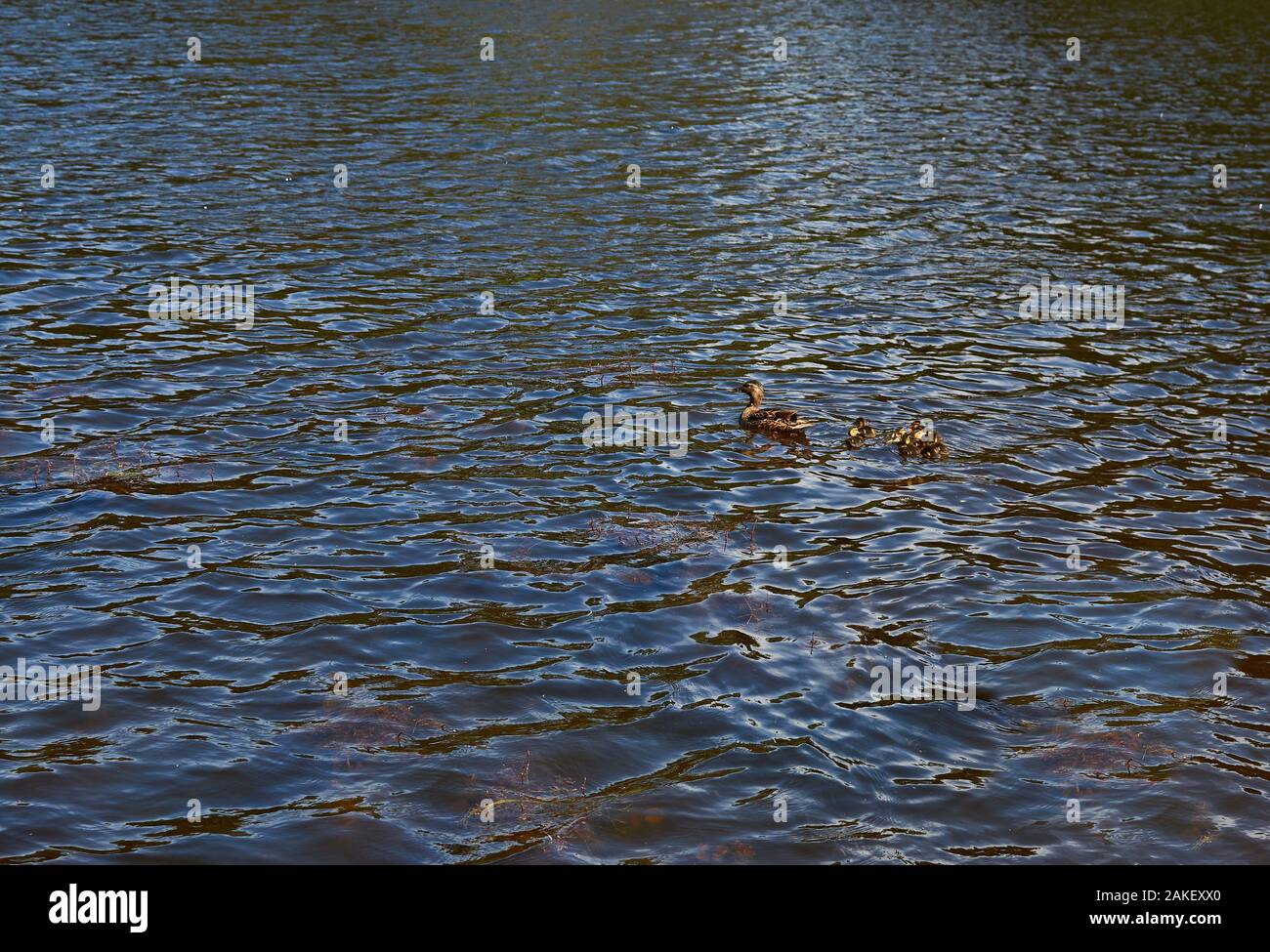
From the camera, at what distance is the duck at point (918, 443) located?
2017 centimetres

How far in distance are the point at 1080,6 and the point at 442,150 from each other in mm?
42384

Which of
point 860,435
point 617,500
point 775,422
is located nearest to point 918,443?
point 860,435

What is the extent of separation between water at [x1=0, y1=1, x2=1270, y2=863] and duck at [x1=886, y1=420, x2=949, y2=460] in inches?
9.7

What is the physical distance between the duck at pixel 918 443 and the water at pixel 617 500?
0.81 ft

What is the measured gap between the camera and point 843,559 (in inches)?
677

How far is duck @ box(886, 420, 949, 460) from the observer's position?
2017 centimetres

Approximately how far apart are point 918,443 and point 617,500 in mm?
4627

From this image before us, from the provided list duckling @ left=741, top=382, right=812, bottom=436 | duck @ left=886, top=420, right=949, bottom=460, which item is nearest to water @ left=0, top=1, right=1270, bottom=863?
duck @ left=886, top=420, right=949, bottom=460

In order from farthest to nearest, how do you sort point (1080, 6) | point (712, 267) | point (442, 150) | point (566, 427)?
point (1080, 6), point (442, 150), point (712, 267), point (566, 427)

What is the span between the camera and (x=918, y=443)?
20.2 meters

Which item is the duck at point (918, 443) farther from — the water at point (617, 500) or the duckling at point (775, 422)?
the duckling at point (775, 422)

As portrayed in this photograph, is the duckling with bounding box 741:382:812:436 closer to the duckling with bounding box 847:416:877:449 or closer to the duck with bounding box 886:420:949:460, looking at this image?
the duckling with bounding box 847:416:877:449
